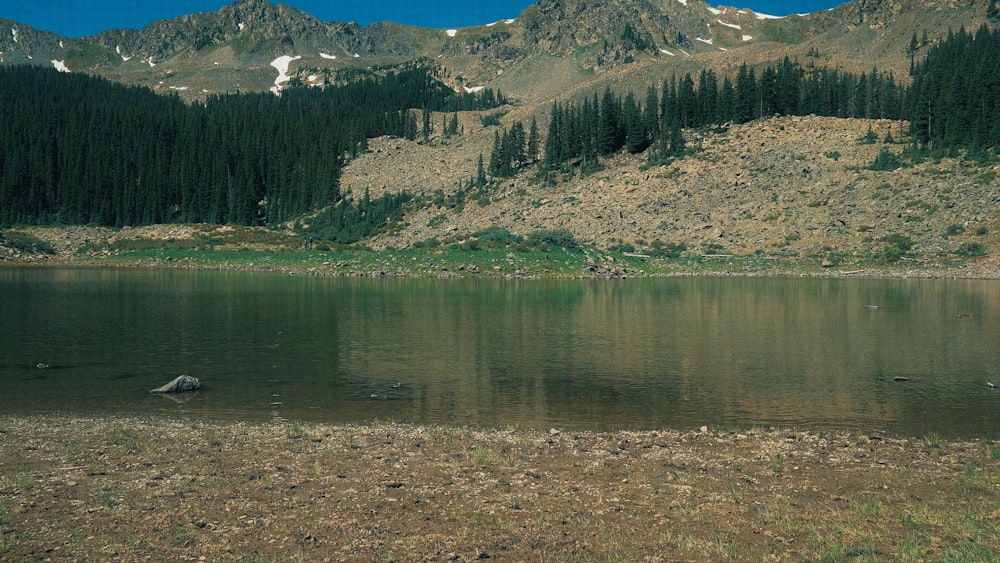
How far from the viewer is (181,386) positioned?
22453mm

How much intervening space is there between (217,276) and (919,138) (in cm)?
9304

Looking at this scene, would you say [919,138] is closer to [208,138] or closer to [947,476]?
[947,476]

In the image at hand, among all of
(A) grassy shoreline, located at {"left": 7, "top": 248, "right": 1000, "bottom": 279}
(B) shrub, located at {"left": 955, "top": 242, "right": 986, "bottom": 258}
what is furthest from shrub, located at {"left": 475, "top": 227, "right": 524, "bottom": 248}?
(B) shrub, located at {"left": 955, "top": 242, "right": 986, "bottom": 258}

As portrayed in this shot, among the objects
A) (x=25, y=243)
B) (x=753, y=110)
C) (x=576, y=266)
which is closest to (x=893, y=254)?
(x=576, y=266)

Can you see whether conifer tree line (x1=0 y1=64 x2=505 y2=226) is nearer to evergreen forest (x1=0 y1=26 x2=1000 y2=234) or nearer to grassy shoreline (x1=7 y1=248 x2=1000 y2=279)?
evergreen forest (x1=0 y1=26 x2=1000 y2=234)

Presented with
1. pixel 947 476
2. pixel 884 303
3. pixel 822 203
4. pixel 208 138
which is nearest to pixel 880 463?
pixel 947 476

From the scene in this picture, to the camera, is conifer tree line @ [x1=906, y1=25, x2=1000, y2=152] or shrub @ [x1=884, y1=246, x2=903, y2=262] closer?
shrub @ [x1=884, y1=246, x2=903, y2=262]

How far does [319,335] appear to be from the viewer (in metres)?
34.8

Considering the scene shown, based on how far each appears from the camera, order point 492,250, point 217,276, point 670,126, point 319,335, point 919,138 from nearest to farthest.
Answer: point 319,335 → point 217,276 → point 492,250 → point 919,138 → point 670,126

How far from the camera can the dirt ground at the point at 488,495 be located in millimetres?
10383

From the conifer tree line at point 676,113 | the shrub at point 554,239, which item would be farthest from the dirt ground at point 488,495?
the conifer tree line at point 676,113

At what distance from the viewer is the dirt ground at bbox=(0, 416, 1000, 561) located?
34.1 feet

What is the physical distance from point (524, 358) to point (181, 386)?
12638 millimetres

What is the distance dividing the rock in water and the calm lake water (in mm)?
438
